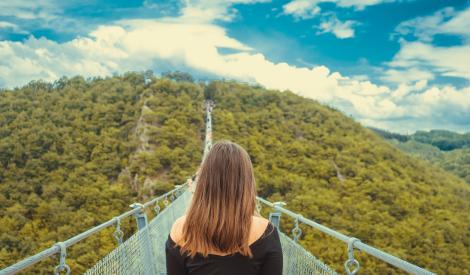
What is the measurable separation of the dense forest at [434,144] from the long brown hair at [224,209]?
2454 inches

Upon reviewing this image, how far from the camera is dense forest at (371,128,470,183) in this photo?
62.4m

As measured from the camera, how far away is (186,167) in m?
28.6

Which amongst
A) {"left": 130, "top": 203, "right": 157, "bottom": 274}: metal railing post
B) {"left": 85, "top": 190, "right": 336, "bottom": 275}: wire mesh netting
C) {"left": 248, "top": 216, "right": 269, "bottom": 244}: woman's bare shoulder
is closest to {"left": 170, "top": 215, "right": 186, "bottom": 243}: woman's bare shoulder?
{"left": 248, "top": 216, "right": 269, "bottom": 244}: woman's bare shoulder

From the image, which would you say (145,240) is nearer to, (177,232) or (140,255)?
(140,255)

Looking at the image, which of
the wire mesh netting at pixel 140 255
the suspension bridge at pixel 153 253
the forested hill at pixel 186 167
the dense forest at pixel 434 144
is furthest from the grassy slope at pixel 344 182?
the dense forest at pixel 434 144

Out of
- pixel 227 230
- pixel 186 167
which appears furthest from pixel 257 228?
pixel 186 167

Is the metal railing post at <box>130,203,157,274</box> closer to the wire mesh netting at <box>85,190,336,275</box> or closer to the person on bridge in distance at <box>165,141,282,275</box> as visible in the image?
the wire mesh netting at <box>85,190,336,275</box>

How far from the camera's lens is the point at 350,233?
2403cm

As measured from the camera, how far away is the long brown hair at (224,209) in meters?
1.41

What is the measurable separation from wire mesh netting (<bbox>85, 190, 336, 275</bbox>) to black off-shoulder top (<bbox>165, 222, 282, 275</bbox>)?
1.87ft

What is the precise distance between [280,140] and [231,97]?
35.3 feet

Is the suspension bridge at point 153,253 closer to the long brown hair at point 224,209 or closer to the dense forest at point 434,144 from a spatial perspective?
the long brown hair at point 224,209

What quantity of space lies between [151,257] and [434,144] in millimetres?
90375

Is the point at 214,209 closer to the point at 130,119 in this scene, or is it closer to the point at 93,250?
the point at 93,250
